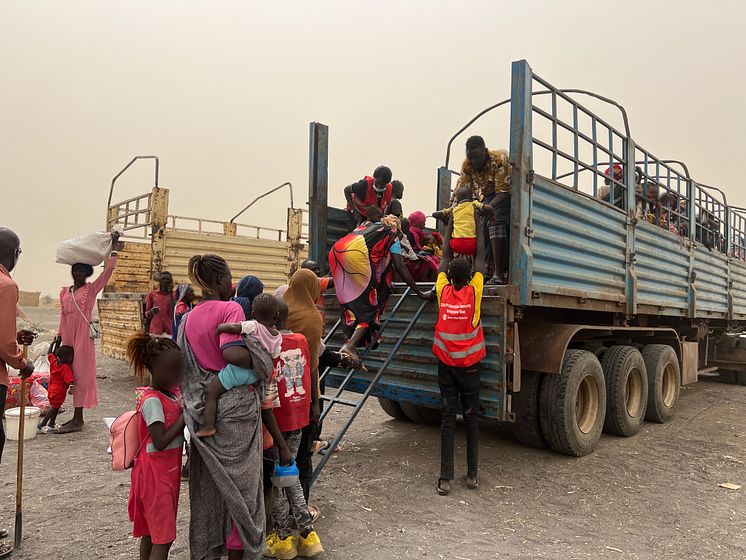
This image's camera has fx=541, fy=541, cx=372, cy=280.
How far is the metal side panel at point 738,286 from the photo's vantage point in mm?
8445

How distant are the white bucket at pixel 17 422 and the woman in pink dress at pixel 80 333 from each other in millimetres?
377

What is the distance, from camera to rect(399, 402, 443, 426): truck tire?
5.55 meters

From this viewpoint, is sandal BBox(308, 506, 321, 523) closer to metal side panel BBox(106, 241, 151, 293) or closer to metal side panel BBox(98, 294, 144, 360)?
metal side panel BBox(98, 294, 144, 360)

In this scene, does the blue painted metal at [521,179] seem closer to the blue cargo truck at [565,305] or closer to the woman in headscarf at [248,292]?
the blue cargo truck at [565,305]

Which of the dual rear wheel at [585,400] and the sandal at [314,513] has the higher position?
the dual rear wheel at [585,400]

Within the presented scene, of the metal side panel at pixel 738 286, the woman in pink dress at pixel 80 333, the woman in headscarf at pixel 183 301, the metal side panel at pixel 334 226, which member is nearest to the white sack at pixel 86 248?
the woman in pink dress at pixel 80 333

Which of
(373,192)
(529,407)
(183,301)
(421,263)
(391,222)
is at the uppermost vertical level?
(373,192)

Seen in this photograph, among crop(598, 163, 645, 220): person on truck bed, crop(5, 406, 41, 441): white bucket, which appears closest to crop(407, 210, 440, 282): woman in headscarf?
crop(598, 163, 645, 220): person on truck bed

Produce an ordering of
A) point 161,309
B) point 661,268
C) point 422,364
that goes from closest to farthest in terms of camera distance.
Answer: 1. point 422,364
2. point 661,268
3. point 161,309

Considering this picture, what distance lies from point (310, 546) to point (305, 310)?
1.19m

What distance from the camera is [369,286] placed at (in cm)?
428

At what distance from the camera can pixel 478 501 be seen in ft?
11.6

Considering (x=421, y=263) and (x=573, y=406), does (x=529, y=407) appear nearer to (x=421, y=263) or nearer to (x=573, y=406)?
(x=573, y=406)

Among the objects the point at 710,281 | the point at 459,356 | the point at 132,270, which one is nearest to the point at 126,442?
the point at 459,356
